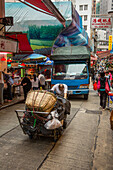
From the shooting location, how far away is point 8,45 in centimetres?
798

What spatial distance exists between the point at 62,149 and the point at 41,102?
1322mm

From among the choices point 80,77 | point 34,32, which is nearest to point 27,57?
point 34,32

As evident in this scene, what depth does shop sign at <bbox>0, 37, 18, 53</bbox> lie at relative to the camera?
295 inches

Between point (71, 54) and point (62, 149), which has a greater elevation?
point (71, 54)

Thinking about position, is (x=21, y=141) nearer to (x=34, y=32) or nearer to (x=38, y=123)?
(x=38, y=123)

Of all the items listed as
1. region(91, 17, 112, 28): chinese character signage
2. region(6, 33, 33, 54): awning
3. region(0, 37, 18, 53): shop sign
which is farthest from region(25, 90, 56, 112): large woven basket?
region(91, 17, 112, 28): chinese character signage

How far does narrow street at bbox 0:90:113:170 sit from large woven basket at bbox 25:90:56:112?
3.36ft

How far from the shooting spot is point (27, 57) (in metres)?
15.1

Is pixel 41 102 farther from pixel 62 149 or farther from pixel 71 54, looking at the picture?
pixel 71 54

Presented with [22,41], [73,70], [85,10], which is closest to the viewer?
[22,41]

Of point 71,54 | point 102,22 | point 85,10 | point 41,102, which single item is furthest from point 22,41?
point 85,10

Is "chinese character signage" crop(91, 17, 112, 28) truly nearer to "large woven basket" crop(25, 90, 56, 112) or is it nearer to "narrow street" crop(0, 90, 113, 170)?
"narrow street" crop(0, 90, 113, 170)

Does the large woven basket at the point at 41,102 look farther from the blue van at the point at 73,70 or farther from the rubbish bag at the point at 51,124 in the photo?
the blue van at the point at 73,70

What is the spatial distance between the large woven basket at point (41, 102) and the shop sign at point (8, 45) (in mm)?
3756
